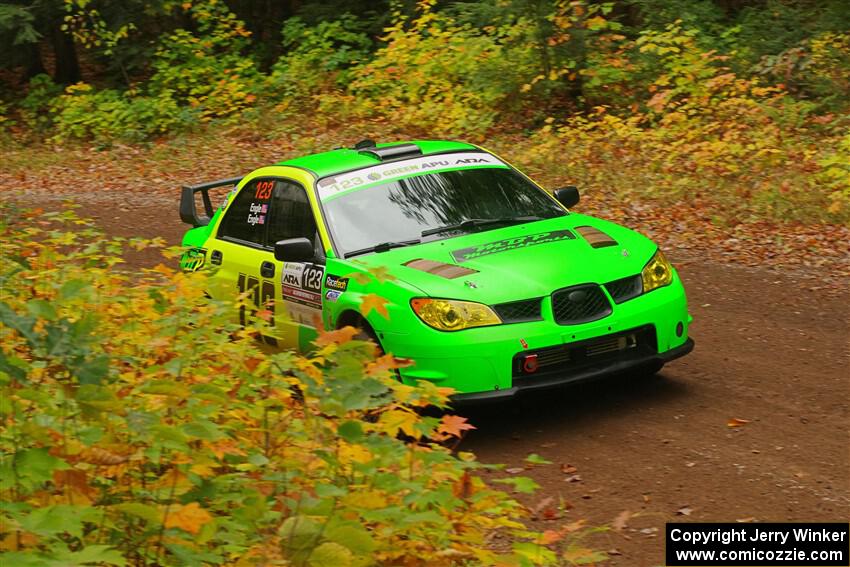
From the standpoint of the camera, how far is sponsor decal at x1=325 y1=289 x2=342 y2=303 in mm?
7773

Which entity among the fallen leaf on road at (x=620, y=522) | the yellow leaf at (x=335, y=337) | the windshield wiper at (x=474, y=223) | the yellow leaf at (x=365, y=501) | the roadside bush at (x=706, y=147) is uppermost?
the yellow leaf at (x=335, y=337)

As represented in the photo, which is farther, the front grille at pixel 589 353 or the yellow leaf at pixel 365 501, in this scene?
the front grille at pixel 589 353

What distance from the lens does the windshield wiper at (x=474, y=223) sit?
8.16 m

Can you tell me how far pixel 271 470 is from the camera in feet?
14.5

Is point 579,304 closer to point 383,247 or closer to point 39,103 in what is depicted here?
point 383,247

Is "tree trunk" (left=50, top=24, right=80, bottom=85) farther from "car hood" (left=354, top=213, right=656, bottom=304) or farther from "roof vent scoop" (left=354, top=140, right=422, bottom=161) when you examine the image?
"car hood" (left=354, top=213, right=656, bottom=304)

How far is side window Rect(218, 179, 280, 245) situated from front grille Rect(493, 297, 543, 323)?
8.34 feet

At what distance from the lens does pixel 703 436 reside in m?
7.04

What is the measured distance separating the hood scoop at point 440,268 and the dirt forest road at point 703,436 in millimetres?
918

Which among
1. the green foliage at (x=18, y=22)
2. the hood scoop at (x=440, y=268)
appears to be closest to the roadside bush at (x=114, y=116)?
the green foliage at (x=18, y=22)

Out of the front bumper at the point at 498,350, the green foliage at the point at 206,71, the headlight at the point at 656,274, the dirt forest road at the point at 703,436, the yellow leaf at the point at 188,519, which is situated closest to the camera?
the yellow leaf at the point at 188,519

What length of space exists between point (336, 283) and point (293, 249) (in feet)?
1.27

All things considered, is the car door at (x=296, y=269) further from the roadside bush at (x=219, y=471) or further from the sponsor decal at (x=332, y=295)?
the roadside bush at (x=219, y=471)

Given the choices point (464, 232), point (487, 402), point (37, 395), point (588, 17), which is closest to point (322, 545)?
point (37, 395)
